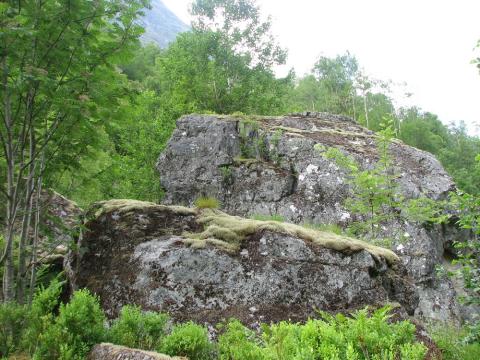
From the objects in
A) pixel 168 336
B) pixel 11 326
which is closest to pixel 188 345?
pixel 168 336

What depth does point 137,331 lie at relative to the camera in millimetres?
4250

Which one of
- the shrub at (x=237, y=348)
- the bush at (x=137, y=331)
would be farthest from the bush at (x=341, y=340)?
the bush at (x=137, y=331)

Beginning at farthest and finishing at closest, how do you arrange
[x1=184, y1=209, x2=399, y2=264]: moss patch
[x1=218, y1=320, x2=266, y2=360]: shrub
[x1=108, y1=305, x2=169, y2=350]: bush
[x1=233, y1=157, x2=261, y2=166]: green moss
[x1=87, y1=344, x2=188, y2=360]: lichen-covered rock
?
[x1=233, y1=157, x2=261, y2=166]: green moss → [x1=184, y1=209, x2=399, y2=264]: moss patch → [x1=108, y1=305, x2=169, y2=350]: bush → [x1=87, y1=344, x2=188, y2=360]: lichen-covered rock → [x1=218, y1=320, x2=266, y2=360]: shrub

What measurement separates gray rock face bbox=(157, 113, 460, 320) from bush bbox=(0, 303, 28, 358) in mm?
9268

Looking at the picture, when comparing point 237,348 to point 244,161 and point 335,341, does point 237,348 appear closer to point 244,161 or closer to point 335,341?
point 335,341

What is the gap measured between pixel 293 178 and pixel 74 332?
34.2 ft

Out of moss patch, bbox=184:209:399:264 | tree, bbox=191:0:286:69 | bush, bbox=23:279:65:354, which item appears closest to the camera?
bush, bbox=23:279:65:354

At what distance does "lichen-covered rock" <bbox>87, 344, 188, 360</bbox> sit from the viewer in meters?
3.43

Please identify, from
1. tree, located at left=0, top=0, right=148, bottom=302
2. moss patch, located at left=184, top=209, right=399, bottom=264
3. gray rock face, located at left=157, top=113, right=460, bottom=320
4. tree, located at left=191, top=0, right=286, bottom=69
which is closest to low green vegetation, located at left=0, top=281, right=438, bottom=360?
tree, located at left=0, top=0, right=148, bottom=302

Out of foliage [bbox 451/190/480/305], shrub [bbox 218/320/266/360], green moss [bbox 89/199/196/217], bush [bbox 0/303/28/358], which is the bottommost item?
bush [bbox 0/303/28/358]

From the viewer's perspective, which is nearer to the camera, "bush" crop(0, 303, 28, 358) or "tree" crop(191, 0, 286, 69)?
"bush" crop(0, 303, 28, 358)

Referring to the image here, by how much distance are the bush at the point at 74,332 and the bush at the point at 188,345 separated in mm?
688

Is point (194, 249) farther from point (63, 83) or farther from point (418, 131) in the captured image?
point (418, 131)

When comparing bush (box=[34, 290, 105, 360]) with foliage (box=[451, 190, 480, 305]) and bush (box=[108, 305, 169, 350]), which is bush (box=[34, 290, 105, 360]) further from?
foliage (box=[451, 190, 480, 305])
